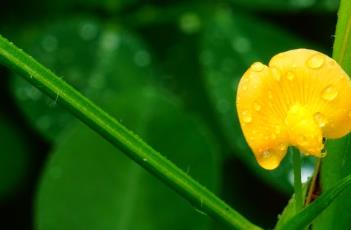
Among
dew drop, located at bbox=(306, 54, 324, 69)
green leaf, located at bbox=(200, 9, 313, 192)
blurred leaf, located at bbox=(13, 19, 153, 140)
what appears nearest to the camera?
dew drop, located at bbox=(306, 54, 324, 69)

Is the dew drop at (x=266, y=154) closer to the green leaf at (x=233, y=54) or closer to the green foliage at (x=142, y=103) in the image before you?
the green foliage at (x=142, y=103)

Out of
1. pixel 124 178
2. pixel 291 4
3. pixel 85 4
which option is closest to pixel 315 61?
pixel 124 178

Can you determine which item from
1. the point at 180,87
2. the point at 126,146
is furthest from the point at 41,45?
the point at 126,146

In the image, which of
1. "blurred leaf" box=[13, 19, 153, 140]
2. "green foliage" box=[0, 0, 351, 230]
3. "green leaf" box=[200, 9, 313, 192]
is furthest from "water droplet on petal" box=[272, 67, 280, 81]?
"blurred leaf" box=[13, 19, 153, 140]

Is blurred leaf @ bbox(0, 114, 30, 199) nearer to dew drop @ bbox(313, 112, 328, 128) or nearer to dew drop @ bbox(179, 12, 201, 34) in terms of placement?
dew drop @ bbox(179, 12, 201, 34)

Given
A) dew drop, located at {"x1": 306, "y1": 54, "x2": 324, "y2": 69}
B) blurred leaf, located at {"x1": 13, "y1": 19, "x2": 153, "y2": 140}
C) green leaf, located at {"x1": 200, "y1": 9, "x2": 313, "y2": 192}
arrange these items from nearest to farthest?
1. dew drop, located at {"x1": 306, "y1": 54, "x2": 324, "y2": 69}
2. green leaf, located at {"x1": 200, "y1": 9, "x2": 313, "y2": 192}
3. blurred leaf, located at {"x1": 13, "y1": 19, "x2": 153, "y2": 140}

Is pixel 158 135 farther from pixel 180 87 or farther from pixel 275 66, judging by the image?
pixel 275 66
